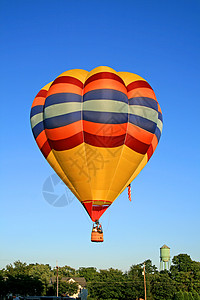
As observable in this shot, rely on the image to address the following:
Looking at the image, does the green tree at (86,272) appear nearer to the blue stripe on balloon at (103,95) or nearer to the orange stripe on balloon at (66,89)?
the orange stripe on balloon at (66,89)

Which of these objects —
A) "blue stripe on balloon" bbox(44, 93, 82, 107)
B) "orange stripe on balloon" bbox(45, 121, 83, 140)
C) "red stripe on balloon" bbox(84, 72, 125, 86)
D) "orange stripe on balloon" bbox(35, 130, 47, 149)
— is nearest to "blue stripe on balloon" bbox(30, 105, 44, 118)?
"orange stripe on balloon" bbox(35, 130, 47, 149)

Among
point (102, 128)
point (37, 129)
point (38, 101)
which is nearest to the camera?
point (102, 128)

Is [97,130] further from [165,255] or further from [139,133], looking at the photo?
[165,255]

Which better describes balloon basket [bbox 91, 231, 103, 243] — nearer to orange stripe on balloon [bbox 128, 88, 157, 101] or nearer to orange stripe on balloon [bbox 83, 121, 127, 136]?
orange stripe on balloon [bbox 83, 121, 127, 136]

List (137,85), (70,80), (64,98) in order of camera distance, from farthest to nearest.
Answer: (137,85) → (70,80) → (64,98)

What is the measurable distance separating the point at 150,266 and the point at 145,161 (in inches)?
2959

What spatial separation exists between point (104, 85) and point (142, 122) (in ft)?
10.5

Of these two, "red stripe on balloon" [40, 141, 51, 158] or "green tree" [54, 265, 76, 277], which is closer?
"red stripe on balloon" [40, 141, 51, 158]

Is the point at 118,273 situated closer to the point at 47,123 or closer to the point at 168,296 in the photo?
the point at 168,296

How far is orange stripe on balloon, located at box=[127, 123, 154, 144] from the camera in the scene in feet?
77.6

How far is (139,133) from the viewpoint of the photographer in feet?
78.6

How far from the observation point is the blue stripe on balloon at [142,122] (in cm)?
2364

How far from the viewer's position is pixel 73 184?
2453cm

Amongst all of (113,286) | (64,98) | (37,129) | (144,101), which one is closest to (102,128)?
(64,98)
